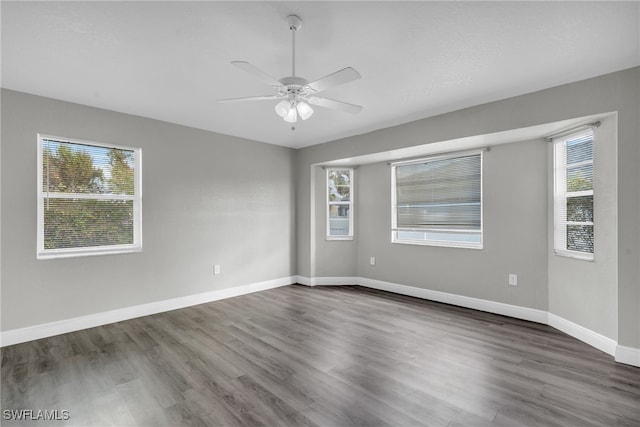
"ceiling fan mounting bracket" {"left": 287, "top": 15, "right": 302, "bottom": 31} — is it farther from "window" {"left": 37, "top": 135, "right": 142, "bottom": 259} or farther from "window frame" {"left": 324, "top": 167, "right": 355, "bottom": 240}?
"window frame" {"left": 324, "top": 167, "right": 355, "bottom": 240}

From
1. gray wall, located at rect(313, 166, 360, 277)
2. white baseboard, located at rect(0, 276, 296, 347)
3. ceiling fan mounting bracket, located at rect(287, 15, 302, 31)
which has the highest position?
ceiling fan mounting bracket, located at rect(287, 15, 302, 31)

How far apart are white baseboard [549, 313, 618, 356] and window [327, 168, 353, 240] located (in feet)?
10.4

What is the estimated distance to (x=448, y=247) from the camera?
173 inches

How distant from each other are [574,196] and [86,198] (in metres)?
5.55

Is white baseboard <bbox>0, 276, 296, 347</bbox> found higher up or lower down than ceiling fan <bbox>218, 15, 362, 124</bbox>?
lower down

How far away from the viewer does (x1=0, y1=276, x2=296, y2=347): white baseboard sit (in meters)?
3.09

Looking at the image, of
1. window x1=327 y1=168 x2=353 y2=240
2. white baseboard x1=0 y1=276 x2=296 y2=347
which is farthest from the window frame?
white baseboard x1=0 y1=276 x2=296 y2=347

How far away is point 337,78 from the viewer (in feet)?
6.59

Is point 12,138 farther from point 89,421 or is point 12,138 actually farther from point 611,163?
point 611,163

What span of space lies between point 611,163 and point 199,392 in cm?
405

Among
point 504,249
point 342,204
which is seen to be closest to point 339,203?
point 342,204

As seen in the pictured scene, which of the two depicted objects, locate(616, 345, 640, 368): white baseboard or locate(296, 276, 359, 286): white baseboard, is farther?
locate(296, 276, 359, 286): white baseboard

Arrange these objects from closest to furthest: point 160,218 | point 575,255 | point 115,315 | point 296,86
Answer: point 296,86 → point 575,255 → point 115,315 → point 160,218

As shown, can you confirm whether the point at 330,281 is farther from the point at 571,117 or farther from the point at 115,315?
the point at 571,117
